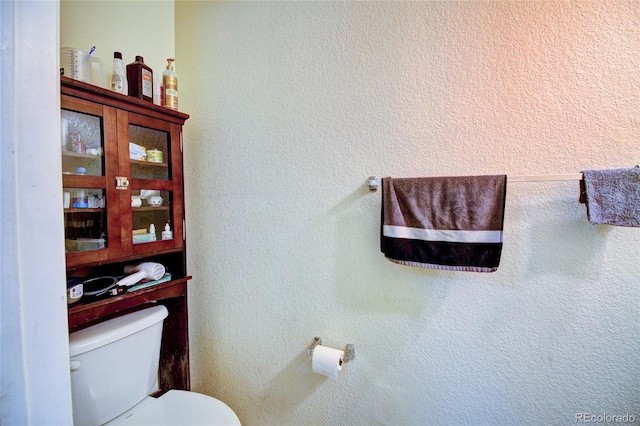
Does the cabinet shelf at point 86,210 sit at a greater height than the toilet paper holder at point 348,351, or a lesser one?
greater

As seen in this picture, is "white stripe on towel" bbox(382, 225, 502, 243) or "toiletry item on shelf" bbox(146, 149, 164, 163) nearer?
"white stripe on towel" bbox(382, 225, 502, 243)

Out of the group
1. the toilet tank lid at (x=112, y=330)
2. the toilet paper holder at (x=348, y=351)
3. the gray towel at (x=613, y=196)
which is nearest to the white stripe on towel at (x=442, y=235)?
the gray towel at (x=613, y=196)

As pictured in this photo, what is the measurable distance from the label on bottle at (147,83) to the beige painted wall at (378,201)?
0.21 meters

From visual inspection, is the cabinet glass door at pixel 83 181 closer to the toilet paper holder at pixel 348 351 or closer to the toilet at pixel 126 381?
the toilet at pixel 126 381

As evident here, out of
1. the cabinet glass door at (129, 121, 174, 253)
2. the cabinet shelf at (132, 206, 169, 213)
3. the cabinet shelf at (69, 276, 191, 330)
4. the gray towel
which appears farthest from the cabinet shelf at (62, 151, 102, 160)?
the gray towel

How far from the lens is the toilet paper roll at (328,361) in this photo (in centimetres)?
98

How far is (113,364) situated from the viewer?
3.31 ft

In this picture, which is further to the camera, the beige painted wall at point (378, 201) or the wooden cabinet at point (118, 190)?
the wooden cabinet at point (118, 190)

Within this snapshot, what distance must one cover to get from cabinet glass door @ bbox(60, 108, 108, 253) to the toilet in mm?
356

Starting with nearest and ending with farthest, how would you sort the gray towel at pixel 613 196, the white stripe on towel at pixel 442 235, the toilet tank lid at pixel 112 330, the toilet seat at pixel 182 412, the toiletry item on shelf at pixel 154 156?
the gray towel at pixel 613 196
the white stripe on towel at pixel 442 235
the toilet tank lid at pixel 112 330
the toilet seat at pixel 182 412
the toiletry item on shelf at pixel 154 156

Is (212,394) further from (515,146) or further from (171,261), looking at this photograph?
(515,146)

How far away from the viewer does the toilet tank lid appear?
0.92 m

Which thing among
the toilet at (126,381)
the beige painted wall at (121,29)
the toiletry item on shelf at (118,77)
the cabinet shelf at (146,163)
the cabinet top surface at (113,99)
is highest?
the beige painted wall at (121,29)

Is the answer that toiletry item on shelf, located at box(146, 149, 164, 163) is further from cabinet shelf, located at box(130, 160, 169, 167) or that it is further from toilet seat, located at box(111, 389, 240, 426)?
toilet seat, located at box(111, 389, 240, 426)
